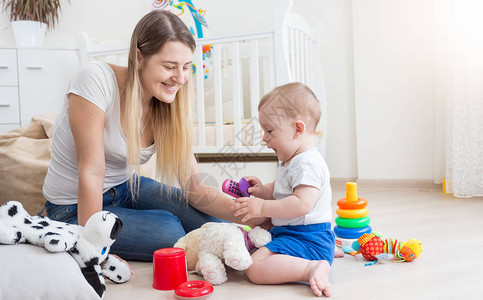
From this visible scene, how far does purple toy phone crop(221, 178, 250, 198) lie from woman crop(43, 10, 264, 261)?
122mm

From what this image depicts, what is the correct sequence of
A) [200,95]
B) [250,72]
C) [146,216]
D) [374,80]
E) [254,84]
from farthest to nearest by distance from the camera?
[374,80] → [250,72] → [200,95] → [254,84] → [146,216]

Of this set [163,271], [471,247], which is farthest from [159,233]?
[471,247]

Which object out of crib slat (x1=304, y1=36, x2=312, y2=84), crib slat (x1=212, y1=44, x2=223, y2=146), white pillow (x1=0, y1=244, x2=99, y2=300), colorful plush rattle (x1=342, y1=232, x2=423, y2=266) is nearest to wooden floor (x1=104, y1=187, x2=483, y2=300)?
colorful plush rattle (x1=342, y1=232, x2=423, y2=266)

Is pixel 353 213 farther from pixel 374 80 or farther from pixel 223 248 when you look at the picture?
pixel 374 80

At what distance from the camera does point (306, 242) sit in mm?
1072

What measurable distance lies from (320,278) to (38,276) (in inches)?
23.5

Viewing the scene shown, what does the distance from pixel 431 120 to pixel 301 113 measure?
1.61 metres

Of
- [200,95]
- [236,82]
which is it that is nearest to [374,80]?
[236,82]

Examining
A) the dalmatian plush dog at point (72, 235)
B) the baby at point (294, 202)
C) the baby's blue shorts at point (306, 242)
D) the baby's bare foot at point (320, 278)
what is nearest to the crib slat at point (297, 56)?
the baby at point (294, 202)

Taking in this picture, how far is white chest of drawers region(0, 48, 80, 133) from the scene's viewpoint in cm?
255

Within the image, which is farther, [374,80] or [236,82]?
[374,80]

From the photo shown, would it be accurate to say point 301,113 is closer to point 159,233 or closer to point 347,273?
point 347,273

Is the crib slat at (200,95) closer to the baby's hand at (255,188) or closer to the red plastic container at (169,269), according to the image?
the baby's hand at (255,188)

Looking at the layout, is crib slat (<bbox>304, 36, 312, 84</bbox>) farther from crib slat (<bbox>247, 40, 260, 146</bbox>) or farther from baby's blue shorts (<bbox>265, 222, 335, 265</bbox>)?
baby's blue shorts (<bbox>265, 222, 335, 265</bbox>)
